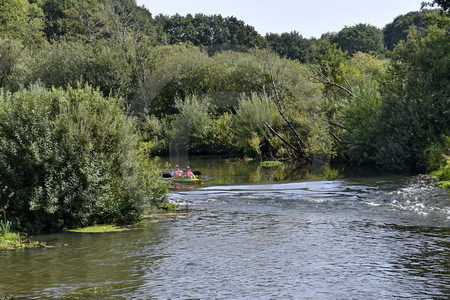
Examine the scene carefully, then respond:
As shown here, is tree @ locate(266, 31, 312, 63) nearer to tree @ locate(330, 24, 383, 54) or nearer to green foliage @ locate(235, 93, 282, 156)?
tree @ locate(330, 24, 383, 54)

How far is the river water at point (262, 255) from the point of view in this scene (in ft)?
40.4

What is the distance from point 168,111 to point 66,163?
41.1m

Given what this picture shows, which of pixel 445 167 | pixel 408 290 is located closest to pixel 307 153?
pixel 445 167

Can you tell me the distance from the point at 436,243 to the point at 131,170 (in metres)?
9.12

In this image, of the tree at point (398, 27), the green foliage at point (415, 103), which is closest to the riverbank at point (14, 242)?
the green foliage at point (415, 103)

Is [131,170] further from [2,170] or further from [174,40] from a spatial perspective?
[174,40]

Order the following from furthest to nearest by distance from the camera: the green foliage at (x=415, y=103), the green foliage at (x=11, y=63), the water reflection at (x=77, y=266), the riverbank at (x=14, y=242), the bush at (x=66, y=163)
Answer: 1. the green foliage at (x=11, y=63)
2. the green foliage at (x=415, y=103)
3. the bush at (x=66, y=163)
4. the riverbank at (x=14, y=242)
5. the water reflection at (x=77, y=266)

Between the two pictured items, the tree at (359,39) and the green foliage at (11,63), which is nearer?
the green foliage at (11,63)

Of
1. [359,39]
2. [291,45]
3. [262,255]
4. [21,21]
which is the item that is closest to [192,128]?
[262,255]

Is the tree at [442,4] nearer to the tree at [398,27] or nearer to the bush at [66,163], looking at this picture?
the bush at [66,163]

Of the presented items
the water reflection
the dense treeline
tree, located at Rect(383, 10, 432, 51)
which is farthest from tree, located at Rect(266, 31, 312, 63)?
the water reflection

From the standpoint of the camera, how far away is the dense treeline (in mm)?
18328

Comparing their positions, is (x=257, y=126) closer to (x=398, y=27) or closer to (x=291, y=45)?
(x=291, y=45)

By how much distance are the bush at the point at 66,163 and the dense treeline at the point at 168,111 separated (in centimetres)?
4
